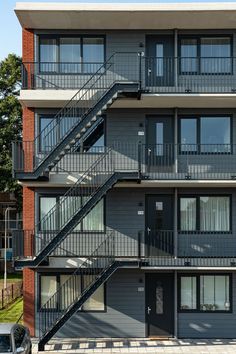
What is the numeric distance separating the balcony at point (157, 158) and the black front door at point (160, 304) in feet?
13.7

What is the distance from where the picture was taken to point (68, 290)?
20594 mm

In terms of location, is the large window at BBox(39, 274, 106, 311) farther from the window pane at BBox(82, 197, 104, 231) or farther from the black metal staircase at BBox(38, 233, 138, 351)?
the window pane at BBox(82, 197, 104, 231)

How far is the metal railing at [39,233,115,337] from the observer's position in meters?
19.9

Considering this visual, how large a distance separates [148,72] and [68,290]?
351 inches

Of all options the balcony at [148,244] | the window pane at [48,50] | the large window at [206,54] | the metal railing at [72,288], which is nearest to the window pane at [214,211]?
the balcony at [148,244]

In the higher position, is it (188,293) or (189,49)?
(189,49)

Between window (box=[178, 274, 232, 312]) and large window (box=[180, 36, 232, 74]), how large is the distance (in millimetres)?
7965

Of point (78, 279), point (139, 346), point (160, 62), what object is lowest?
point (139, 346)

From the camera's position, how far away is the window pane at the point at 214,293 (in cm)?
2064

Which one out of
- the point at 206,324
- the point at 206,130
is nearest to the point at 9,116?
the point at 206,130

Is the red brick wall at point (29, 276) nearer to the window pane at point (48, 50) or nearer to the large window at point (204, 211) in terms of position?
the window pane at point (48, 50)

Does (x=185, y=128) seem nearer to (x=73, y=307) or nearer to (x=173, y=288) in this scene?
(x=173, y=288)

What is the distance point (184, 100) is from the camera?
19.9m

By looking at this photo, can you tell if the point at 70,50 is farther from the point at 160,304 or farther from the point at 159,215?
the point at 160,304
